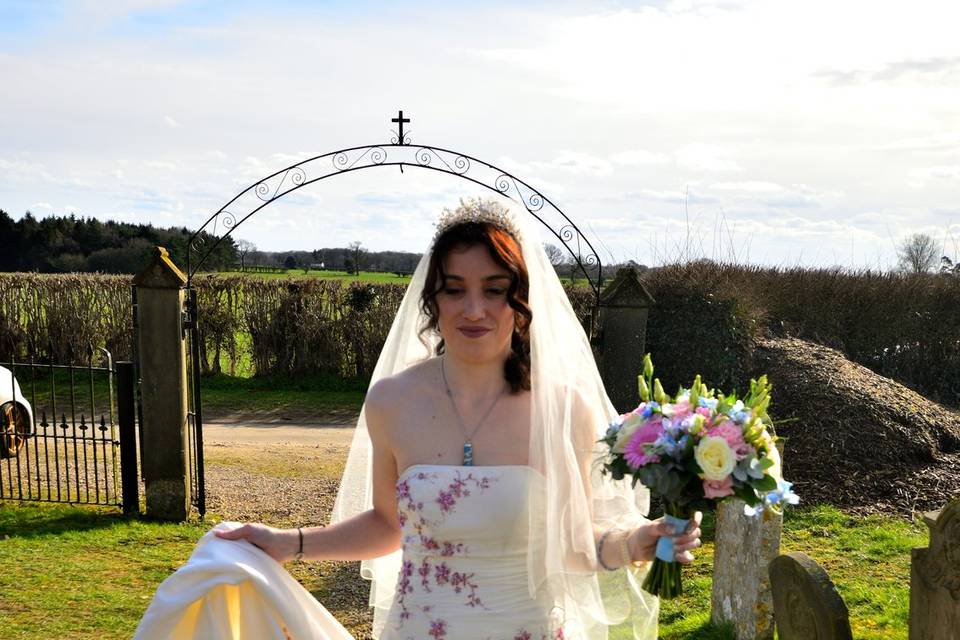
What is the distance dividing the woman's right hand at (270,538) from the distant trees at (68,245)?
1052 inches

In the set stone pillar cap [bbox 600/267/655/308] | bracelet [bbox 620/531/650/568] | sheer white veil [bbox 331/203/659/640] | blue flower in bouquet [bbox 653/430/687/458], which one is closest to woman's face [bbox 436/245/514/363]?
sheer white veil [bbox 331/203/659/640]

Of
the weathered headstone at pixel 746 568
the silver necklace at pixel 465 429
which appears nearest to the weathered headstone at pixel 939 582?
the silver necklace at pixel 465 429

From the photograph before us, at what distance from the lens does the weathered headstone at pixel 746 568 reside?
18.5ft

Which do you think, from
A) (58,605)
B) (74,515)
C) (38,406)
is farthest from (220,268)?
(58,605)

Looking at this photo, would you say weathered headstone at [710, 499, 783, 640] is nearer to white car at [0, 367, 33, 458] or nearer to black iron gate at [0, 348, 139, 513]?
black iron gate at [0, 348, 139, 513]

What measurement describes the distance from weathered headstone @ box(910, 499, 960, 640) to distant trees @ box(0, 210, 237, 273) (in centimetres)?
2731

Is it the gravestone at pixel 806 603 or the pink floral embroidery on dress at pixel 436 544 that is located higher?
the pink floral embroidery on dress at pixel 436 544

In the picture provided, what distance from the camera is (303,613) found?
2879 millimetres

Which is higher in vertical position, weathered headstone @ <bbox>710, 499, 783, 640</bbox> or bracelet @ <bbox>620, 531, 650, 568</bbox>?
bracelet @ <bbox>620, 531, 650, 568</bbox>

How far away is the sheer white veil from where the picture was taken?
2646 mm

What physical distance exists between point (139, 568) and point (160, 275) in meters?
2.58

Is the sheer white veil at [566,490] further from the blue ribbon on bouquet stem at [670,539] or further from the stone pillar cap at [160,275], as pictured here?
the stone pillar cap at [160,275]

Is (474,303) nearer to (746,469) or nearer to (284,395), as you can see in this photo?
(746,469)

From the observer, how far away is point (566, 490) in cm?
265
